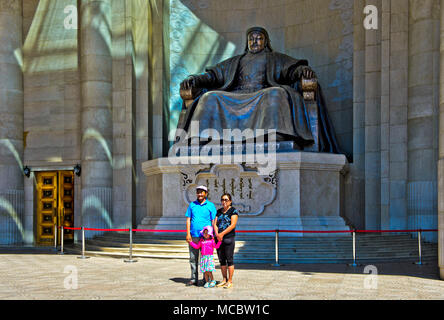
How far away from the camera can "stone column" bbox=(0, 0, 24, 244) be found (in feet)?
48.0

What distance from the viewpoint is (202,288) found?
6.45 m

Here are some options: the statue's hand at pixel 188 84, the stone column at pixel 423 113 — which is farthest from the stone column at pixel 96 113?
the stone column at pixel 423 113

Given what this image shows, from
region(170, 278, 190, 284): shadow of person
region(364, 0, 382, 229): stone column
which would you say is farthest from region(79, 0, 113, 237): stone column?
region(170, 278, 190, 284): shadow of person

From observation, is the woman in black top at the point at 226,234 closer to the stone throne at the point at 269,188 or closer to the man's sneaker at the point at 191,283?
the man's sneaker at the point at 191,283

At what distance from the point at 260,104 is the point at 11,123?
23.6ft

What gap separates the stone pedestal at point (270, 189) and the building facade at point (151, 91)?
56.8 inches

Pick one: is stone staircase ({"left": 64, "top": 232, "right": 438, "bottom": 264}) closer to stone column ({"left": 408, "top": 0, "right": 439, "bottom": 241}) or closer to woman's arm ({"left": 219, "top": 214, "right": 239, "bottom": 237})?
stone column ({"left": 408, "top": 0, "right": 439, "bottom": 241})

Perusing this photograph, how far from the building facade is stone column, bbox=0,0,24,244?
0.03m

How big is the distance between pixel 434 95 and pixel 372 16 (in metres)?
2.68

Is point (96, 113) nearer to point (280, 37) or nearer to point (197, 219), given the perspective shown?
point (280, 37)

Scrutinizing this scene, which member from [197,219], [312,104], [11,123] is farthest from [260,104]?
[11,123]

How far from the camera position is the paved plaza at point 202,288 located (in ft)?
19.5

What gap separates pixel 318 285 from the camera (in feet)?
22.1

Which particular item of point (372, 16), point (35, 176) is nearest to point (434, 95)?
point (372, 16)
